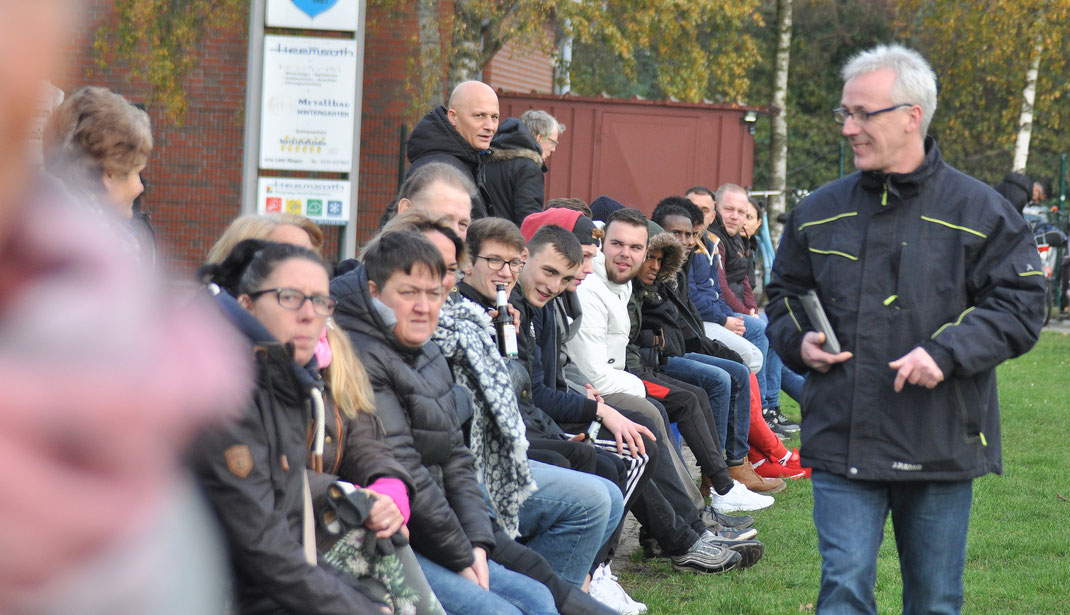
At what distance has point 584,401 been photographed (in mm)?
5535

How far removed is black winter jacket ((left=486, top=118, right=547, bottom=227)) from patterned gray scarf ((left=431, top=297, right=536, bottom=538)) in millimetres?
2580

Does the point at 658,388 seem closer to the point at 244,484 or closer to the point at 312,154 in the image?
the point at 312,154

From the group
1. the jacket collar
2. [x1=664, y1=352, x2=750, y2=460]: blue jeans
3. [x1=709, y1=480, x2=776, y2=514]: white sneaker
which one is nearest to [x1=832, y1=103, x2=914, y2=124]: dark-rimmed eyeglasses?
the jacket collar

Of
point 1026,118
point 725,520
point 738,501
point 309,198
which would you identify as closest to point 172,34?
point 309,198

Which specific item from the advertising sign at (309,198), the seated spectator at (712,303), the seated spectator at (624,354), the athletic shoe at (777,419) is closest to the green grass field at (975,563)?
the seated spectator at (624,354)

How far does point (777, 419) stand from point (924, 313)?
22.3 ft

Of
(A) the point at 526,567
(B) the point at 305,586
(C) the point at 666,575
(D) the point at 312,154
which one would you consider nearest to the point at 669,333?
(C) the point at 666,575

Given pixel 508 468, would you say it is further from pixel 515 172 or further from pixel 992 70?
pixel 992 70

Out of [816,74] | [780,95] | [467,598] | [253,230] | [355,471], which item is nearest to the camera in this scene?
[355,471]

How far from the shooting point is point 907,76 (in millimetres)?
3617

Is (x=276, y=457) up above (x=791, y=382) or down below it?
above

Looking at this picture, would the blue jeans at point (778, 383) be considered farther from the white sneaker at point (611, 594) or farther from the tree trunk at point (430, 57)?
the tree trunk at point (430, 57)

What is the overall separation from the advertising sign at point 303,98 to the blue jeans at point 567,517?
3818mm

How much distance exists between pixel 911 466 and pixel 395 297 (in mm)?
1700
